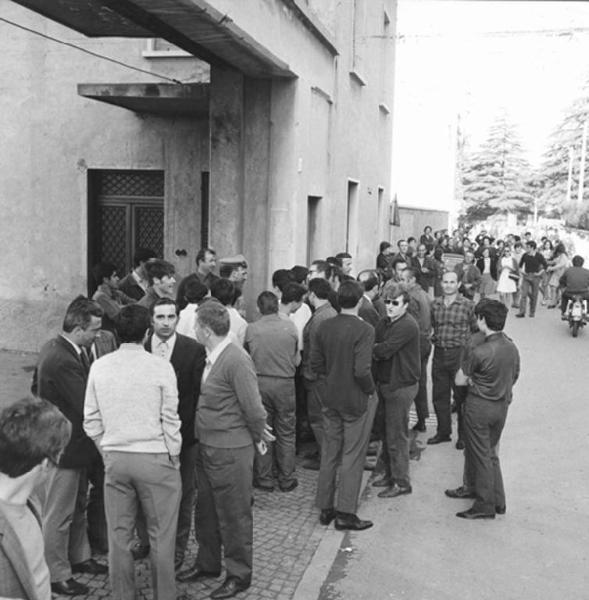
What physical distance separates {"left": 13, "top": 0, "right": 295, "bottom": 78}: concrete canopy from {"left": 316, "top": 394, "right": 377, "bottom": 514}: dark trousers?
3.95 metres

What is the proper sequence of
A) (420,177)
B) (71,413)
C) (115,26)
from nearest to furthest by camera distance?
1. (71,413)
2. (115,26)
3. (420,177)

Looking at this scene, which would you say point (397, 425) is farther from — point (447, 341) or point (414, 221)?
point (414, 221)

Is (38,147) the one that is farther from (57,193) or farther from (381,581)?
(381,581)

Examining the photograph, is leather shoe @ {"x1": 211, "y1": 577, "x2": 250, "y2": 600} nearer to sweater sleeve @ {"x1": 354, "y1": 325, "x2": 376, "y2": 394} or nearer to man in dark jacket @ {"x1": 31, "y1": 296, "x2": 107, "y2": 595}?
man in dark jacket @ {"x1": 31, "y1": 296, "x2": 107, "y2": 595}

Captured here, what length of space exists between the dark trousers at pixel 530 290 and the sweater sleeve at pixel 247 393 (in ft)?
52.6

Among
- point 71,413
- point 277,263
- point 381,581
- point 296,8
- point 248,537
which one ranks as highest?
point 296,8

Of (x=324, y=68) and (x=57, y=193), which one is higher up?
(x=324, y=68)

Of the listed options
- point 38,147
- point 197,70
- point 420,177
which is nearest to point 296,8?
point 197,70

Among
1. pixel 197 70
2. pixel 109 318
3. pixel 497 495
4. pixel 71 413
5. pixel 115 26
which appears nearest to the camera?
pixel 71 413

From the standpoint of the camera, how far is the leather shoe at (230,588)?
17.2 ft

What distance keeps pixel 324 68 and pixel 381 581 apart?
921 cm

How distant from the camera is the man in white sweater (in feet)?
15.1

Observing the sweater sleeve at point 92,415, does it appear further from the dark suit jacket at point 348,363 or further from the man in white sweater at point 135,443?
the dark suit jacket at point 348,363

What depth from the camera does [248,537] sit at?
17.6ft
